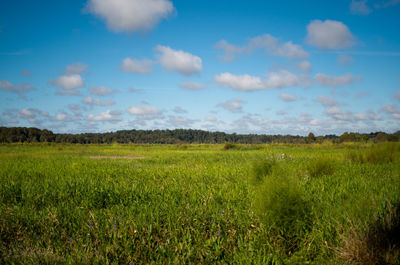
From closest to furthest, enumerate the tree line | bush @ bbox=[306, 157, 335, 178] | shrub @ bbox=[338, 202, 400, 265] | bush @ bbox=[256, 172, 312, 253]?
1. shrub @ bbox=[338, 202, 400, 265]
2. bush @ bbox=[256, 172, 312, 253]
3. bush @ bbox=[306, 157, 335, 178]
4. the tree line

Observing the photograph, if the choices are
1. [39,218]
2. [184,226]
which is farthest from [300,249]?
[39,218]

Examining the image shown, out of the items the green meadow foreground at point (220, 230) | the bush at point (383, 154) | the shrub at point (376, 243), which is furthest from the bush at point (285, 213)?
the bush at point (383, 154)

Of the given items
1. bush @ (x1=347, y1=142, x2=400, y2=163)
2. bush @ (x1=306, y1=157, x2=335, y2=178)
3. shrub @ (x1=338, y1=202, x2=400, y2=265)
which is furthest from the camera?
bush @ (x1=347, y1=142, x2=400, y2=163)

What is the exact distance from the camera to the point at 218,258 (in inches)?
117

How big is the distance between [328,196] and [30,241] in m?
5.11

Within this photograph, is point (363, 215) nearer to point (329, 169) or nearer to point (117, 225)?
point (117, 225)

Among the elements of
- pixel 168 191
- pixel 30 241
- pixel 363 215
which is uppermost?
pixel 363 215

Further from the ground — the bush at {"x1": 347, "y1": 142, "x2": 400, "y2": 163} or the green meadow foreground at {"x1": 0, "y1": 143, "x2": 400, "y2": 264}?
the bush at {"x1": 347, "y1": 142, "x2": 400, "y2": 163}

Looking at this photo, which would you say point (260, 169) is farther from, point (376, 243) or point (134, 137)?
point (134, 137)

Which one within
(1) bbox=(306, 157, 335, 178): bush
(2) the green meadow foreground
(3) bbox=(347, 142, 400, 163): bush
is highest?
(3) bbox=(347, 142, 400, 163): bush

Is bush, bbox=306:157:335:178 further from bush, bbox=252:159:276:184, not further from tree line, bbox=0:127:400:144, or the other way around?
tree line, bbox=0:127:400:144

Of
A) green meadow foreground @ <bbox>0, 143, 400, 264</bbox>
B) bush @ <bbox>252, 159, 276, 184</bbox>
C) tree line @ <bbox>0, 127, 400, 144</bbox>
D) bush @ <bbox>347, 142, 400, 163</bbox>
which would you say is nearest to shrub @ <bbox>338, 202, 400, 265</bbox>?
green meadow foreground @ <bbox>0, 143, 400, 264</bbox>

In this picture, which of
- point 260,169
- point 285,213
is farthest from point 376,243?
point 260,169

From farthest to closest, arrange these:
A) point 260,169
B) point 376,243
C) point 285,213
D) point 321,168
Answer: point 321,168 → point 260,169 → point 285,213 → point 376,243
